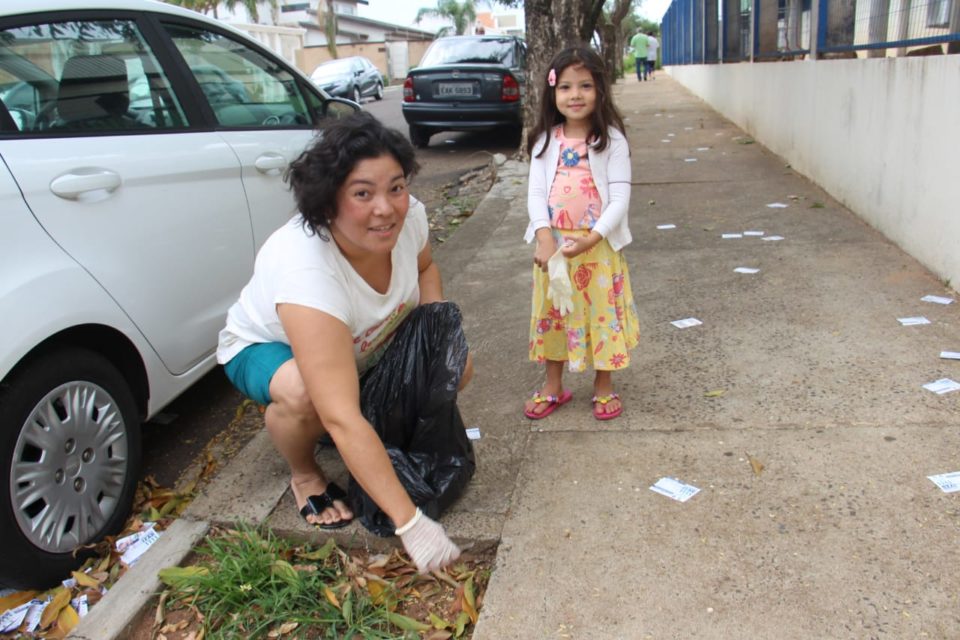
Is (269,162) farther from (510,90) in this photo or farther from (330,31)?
(330,31)

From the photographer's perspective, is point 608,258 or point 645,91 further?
point 645,91

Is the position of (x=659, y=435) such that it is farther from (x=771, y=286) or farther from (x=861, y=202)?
(x=861, y=202)

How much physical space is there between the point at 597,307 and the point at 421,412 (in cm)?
84

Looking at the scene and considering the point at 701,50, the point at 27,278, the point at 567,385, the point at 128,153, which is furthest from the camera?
the point at 701,50

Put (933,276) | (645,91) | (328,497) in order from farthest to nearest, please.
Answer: (645,91), (933,276), (328,497)

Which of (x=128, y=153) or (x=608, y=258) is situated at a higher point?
(x=128, y=153)

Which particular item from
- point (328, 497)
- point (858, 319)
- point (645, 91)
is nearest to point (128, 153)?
point (328, 497)

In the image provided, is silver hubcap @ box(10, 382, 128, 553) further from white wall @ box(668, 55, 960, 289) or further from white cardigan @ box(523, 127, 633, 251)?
white wall @ box(668, 55, 960, 289)

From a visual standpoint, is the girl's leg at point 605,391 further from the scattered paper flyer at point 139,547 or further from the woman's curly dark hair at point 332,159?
the scattered paper flyer at point 139,547

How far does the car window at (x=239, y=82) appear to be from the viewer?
3342 mm

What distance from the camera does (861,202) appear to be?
532 cm

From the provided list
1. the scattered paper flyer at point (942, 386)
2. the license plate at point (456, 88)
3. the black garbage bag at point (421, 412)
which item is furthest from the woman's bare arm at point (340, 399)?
the license plate at point (456, 88)

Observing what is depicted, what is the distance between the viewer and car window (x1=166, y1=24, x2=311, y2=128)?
334 centimetres

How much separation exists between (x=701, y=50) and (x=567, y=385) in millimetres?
13651
